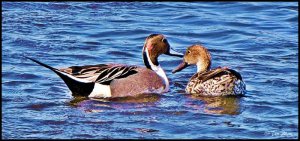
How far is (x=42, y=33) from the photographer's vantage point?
15.4 metres

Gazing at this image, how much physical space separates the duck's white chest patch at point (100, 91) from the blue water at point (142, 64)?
0.20 m

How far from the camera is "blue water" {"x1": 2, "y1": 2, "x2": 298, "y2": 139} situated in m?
10.4

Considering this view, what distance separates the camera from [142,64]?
14258 millimetres

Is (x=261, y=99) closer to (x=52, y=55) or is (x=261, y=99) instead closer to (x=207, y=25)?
(x=52, y=55)

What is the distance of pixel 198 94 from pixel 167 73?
4.52 ft

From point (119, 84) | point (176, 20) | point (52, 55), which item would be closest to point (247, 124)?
point (119, 84)

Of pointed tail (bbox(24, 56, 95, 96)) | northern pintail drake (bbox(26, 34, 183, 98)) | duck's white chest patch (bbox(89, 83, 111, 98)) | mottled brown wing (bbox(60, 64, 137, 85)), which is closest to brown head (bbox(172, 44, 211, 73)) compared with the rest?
northern pintail drake (bbox(26, 34, 183, 98))

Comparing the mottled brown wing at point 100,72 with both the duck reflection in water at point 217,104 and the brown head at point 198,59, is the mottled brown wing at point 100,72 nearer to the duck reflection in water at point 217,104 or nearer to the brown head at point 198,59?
the duck reflection in water at point 217,104

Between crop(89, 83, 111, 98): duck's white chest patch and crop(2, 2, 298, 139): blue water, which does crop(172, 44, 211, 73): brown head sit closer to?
crop(2, 2, 298, 139): blue water

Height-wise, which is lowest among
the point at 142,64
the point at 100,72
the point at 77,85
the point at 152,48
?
the point at 142,64

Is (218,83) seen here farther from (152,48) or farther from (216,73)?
(152,48)

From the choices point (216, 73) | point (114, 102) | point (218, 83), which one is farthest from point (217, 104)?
point (114, 102)

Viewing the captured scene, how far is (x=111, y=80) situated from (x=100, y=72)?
170 mm

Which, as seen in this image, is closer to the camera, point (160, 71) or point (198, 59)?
point (160, 71)
